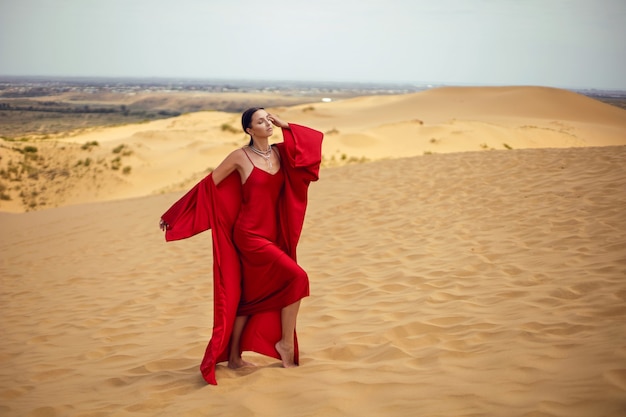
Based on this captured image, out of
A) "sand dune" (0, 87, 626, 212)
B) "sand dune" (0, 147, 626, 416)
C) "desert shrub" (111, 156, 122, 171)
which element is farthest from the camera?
"desert shrub" (111, 156, 122, 171)

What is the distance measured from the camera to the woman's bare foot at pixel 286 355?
4441mm

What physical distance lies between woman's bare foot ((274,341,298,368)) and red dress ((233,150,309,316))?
312mm

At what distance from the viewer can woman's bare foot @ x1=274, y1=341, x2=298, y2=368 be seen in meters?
4.44

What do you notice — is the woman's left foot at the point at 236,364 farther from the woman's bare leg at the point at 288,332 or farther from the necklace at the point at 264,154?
the necklace at the point at 264,154

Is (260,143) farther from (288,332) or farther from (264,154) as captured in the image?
(288,332)

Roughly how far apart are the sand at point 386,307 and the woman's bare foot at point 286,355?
128mm

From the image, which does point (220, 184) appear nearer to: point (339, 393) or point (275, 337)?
point (275, 337)

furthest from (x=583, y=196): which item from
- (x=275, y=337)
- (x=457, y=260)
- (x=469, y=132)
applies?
(x=469, y=132)

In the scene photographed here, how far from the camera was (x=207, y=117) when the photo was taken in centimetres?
4619

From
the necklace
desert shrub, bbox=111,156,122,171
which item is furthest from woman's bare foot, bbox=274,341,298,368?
desert shrub, bbox=111,156,122,171

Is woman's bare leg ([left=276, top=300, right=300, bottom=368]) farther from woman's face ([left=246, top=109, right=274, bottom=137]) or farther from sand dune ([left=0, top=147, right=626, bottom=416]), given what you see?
woman's face ([left=246, top=109, right=274, bottom=137])

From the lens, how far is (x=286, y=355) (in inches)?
175

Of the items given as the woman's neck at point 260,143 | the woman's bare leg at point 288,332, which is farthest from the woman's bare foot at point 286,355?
the woman's neck at point 260,143

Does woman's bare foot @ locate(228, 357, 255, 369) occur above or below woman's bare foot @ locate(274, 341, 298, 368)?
below
